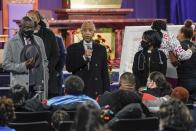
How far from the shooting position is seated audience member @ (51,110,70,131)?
5161 mm

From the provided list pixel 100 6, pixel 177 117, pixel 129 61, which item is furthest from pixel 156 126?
pixel 100 6

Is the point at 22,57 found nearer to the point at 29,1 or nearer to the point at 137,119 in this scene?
the point at 137,119

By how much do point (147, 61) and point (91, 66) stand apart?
24.9 inches

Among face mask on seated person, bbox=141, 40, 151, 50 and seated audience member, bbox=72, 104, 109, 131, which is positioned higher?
face mask on seated person, bbox=141, 40, 151, 50

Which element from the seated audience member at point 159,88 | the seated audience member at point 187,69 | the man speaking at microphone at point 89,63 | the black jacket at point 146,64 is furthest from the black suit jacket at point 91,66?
the seated audience member at point 187,69

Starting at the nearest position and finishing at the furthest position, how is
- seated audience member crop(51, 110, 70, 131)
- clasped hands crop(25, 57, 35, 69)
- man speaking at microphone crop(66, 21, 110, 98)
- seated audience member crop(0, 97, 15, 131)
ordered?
seated audience member crop(0, 97, 15, 131)
seated audience member crop(51, 110, 70, 131)
clasped hands crop(25, 57, 35, 69)
man speaking at microphone crop(66, 21, 110, 98)

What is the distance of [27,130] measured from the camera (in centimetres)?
509

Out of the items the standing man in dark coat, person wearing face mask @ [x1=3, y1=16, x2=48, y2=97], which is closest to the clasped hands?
person wearing face mask @ [x1=3, y1=16, x2=48, y2=97]

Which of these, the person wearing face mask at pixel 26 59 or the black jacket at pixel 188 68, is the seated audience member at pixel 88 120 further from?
the black jacket at pixel 188 68

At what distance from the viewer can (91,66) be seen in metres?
7.02

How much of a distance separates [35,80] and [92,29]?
32.7 inches

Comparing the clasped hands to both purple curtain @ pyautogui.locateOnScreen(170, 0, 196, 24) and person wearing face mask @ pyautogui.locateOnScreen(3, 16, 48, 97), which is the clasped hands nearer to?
person wearing face mask @ pyautogui.locateOnScreen(3, 16, 48, 97)

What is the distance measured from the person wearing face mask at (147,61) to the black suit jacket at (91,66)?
0.42 meters

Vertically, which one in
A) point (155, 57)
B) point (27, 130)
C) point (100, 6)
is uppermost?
point (100, 6)
